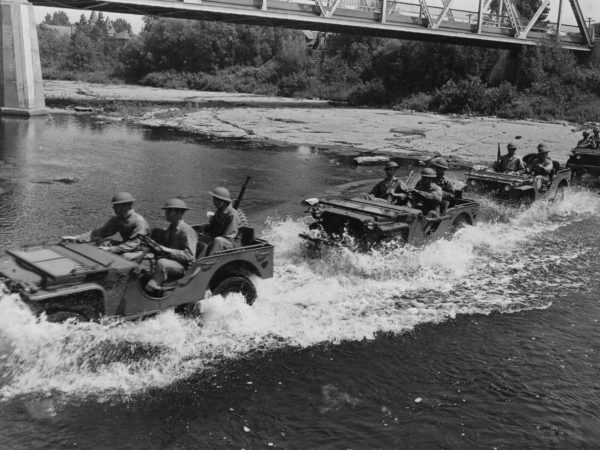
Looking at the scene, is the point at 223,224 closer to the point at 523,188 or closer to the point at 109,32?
the point at 523,188

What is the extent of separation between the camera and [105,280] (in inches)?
275

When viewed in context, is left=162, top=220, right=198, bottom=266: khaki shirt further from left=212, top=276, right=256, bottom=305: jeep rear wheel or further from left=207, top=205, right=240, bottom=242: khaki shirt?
left=207, top=205, right=240, bottom=242: khaki shirt

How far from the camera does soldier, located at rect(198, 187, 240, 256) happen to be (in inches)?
345

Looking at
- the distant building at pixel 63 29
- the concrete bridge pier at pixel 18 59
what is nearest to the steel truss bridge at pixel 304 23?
the concrete bridge pier at pixel 18 59

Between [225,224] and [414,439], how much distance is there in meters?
3.98

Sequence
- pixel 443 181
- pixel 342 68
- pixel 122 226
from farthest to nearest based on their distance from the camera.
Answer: pixel 342 68, pixel 443 181, pixel 122 226

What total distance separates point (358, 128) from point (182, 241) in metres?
28.3

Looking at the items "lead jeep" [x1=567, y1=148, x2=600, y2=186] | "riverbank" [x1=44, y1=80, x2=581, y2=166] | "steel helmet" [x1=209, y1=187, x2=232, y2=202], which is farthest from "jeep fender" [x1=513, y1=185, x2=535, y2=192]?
"steel helmet" [x1=209, y1=187, x2=232, y2=202]

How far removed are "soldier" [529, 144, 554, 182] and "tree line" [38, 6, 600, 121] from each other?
21742 mm

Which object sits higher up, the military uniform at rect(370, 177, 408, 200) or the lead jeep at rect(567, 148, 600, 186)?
the military uniform at rect(370, 177, 408, 200)

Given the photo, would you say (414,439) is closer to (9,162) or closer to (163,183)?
(163,183)

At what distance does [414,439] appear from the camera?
648 centimetres

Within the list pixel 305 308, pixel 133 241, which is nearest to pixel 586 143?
pixel 305 308

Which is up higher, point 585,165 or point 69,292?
point 69,292
